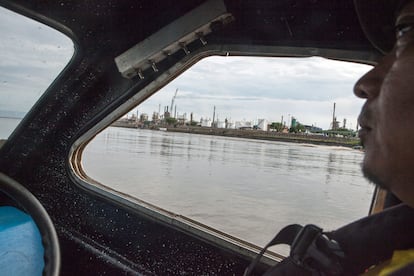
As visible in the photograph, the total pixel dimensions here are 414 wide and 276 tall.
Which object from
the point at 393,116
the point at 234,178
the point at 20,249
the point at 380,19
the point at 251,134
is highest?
the point at 380,19

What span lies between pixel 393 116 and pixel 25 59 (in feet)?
5.34

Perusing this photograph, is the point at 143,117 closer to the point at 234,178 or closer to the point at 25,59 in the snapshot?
the point at 25,59

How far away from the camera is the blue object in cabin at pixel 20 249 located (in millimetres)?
864

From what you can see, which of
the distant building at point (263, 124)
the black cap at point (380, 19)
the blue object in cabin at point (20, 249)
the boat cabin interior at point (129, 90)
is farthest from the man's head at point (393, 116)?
the distant building at point (263, 124)

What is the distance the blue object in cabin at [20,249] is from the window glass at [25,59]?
977mm

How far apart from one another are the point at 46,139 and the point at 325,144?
1701mm

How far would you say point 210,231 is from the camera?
1.88 m

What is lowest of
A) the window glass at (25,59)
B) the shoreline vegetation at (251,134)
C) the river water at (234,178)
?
the river water at (234,178)

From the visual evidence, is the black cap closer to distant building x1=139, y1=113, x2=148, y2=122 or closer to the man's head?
the man's head

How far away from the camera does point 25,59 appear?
1.80 meters

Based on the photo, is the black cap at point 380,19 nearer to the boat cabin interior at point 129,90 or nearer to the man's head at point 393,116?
the man's head at point 393,116

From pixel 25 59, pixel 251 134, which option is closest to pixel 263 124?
pixel 251 134

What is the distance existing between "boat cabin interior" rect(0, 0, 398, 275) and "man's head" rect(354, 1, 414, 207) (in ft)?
Result: 1.59

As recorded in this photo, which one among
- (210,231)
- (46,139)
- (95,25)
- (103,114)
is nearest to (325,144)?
(210,231)
